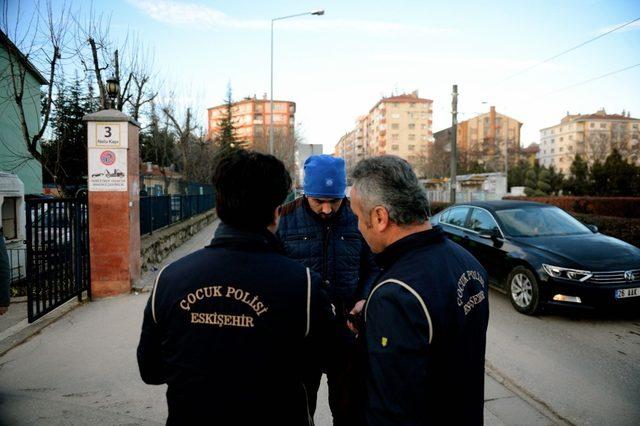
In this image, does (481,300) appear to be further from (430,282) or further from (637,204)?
(637,204)

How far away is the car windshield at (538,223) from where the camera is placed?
245 inches

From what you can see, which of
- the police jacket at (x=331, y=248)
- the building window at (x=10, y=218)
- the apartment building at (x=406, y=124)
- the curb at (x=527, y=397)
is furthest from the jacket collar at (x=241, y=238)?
the apartment building at (x=406, y=124)

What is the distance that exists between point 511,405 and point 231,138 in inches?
1671

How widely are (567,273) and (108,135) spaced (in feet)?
22.4

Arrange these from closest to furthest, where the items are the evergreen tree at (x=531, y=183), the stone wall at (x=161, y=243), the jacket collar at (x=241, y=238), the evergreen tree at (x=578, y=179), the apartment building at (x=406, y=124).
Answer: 1. the jacket collar at (x=241, y=238)
2. the stone wall at (x=161, y=243)
3. the evergreen tree at (x=578, y=179)
4. the evergreen tree at (x=531, y=183)
5. the apartment building at (x=406, y=124)

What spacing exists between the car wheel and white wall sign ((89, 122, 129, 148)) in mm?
6203

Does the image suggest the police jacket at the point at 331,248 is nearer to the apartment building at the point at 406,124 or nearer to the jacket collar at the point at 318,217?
the jacket collar at the point at 318,217

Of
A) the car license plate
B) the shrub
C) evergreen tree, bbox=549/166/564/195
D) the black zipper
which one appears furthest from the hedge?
evergreen tree, bbox=549/166/564/195

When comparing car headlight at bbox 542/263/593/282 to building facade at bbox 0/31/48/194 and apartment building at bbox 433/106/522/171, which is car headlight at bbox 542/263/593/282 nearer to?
building facade at bbox 0/31/48/194

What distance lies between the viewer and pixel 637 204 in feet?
55.4

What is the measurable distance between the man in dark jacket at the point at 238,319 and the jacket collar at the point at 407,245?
278 millimetres

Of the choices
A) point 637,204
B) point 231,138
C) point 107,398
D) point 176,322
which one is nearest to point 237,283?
point 176,322

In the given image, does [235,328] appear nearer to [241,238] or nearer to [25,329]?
[241,238]

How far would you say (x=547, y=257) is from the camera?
5387mm
